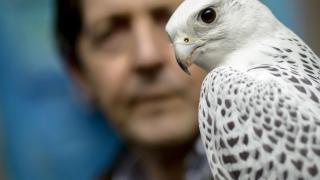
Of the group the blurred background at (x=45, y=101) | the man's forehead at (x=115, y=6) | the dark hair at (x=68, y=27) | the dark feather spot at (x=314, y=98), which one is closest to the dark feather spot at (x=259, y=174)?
the dark feather spot at (x=314, y=98)

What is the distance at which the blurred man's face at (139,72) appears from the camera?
1360mm

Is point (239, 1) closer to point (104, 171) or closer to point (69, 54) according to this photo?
point (69, 54)

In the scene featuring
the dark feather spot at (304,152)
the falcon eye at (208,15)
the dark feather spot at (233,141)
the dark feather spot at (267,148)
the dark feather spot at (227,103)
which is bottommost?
the dark feather spot at (304,152)

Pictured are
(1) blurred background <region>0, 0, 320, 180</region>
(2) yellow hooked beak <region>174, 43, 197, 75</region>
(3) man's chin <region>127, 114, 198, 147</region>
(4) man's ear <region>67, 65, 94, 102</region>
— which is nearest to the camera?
(2) yellow hooked beak <region>174, 43, 197, 75</region>

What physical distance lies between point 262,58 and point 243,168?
16cm

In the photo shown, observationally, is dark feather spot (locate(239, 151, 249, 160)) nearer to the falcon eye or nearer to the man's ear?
the falcon eye

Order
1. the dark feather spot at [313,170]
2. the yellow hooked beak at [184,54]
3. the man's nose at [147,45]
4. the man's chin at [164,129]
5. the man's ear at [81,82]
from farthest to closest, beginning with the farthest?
the man's ear at [81,82], the man's chin at [164,129], the man's nose at [147,45], the yellow hooked beak at [184,54], the dark feather spot at [313,170]

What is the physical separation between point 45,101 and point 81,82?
23 centimetres

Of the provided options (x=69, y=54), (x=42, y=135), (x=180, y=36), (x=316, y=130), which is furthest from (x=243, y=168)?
(x=42, y=135)

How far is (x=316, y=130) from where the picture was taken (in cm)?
77

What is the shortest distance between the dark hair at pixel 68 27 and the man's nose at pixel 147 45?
0.76 ft

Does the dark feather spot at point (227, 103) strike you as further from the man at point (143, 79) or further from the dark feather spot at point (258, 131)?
the man at point (143, 79)

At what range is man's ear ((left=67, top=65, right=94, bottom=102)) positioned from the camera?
1684 mm

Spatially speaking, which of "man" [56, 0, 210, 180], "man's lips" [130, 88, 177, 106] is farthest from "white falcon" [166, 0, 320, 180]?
"man's lips" [130, 88, 177, 106]
